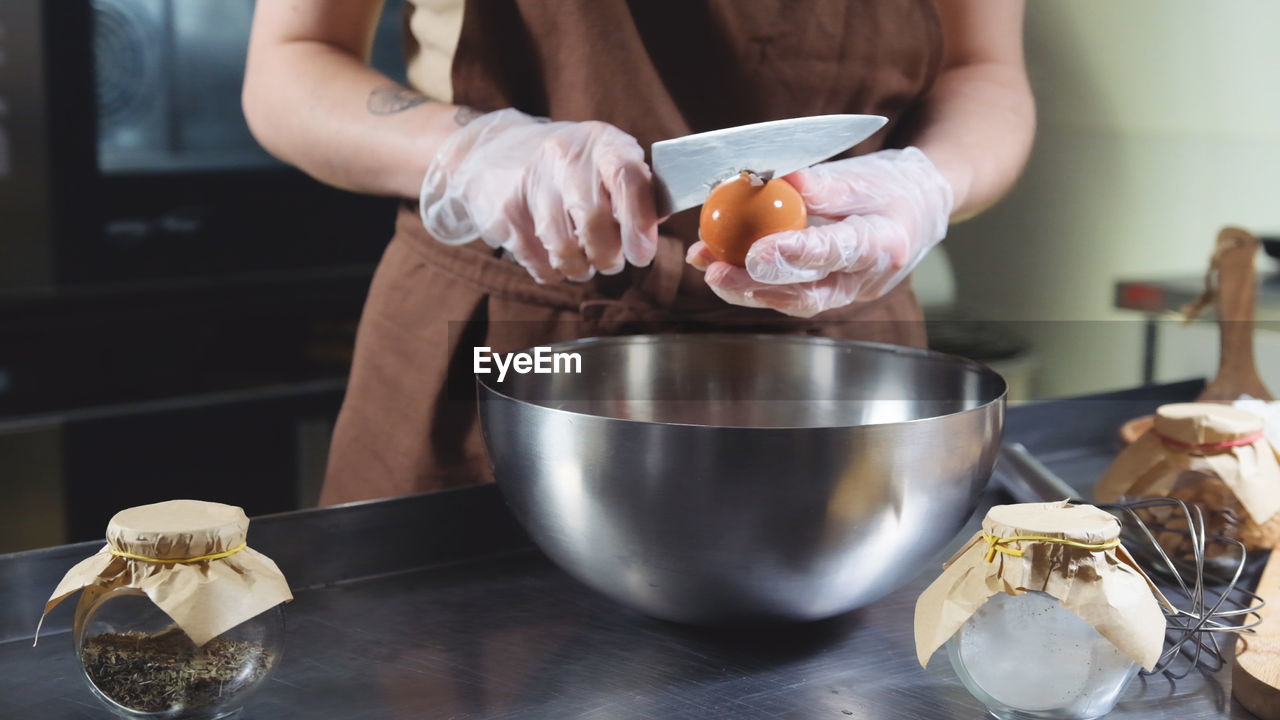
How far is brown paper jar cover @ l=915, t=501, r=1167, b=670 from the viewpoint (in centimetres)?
57

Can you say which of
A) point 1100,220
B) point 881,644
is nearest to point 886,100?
point 1100,220

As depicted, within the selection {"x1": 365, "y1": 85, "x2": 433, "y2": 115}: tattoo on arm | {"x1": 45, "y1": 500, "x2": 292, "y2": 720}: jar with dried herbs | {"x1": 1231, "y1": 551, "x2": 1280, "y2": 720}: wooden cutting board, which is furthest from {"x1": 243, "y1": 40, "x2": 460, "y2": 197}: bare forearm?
{"x1": 1231, "y1": 551, "x2": 1280, "y2": 720}: wooden cutting board

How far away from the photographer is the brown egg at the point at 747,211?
0.77 m

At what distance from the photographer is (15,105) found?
857 millimetres

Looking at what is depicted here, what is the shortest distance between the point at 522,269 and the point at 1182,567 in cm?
55

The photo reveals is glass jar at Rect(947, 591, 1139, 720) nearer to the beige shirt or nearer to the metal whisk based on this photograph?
the metal whisk

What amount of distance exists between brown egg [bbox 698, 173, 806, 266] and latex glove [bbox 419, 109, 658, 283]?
0.22 ft

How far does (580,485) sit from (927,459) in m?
0.19

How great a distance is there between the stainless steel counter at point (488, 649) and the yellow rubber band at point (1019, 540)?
10 centimetres

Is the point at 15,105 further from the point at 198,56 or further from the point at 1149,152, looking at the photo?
the point at 1149,152

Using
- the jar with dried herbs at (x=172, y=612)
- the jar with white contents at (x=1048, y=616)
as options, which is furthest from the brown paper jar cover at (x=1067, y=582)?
the jar with dried herbs at (x=172, y=612)

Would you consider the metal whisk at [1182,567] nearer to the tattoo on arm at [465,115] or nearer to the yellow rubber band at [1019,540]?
the yellow rubber band at [1019,540]

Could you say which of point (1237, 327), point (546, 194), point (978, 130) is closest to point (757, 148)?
point (546, 194)

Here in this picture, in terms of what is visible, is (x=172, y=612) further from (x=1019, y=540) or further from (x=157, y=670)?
(x=1019, y=540)
